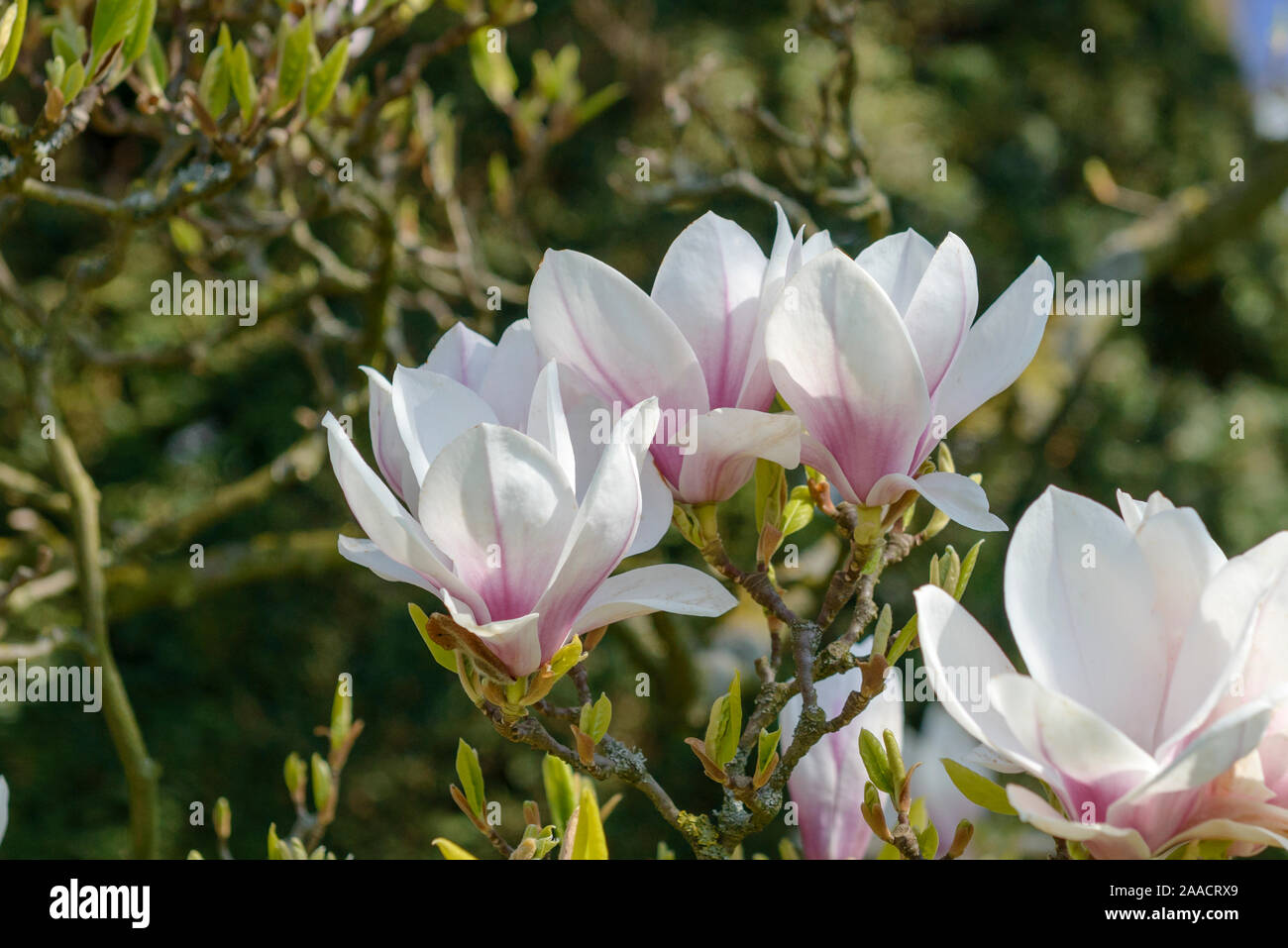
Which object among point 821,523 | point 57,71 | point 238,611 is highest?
point 57,71

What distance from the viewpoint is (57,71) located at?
2.01 ft

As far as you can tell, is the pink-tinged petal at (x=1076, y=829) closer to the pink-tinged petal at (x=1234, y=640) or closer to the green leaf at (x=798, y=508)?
the pink-tinged petal at (x=1234, y=640)

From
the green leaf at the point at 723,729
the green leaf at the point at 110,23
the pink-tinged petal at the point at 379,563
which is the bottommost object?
the green leaf at the point at 723,729

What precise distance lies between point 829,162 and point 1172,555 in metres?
0.81

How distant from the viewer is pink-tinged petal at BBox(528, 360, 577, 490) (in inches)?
14.9

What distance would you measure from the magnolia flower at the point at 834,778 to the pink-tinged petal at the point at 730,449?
0.12 m

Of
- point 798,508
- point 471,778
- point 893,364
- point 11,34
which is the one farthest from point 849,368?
point 11,34

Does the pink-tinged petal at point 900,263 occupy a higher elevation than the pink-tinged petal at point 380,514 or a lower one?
higher

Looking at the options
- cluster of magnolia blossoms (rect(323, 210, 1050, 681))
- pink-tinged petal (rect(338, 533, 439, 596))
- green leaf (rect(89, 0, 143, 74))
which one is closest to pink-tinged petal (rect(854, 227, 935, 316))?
cluster of magnolia blossoms (rect(323, 210, 1050, 681))

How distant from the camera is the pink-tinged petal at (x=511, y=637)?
373 mm

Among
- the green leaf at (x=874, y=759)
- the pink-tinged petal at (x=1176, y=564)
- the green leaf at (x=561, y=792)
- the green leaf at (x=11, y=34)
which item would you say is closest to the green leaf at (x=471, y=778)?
the green leaf at (x=561, y=792)

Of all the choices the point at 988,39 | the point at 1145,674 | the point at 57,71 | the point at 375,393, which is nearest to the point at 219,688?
the point at 57,71

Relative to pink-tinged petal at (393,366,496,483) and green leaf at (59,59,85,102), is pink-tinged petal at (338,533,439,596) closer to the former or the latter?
pink-tinged petal at (393,366,496,483)
